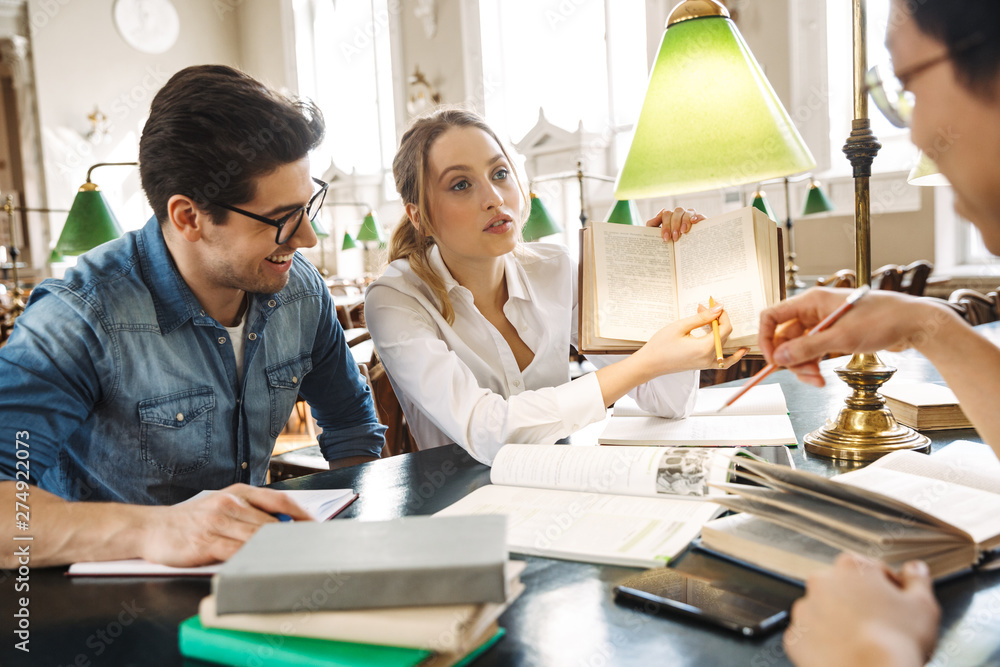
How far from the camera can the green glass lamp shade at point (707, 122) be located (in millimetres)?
1142

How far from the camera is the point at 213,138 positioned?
1.34 metres

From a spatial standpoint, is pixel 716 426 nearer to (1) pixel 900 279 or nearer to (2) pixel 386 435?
(2) pixel 386 435

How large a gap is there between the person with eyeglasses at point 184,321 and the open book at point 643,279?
529 mm

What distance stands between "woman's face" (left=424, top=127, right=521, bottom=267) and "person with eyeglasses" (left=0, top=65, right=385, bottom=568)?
1.16ft

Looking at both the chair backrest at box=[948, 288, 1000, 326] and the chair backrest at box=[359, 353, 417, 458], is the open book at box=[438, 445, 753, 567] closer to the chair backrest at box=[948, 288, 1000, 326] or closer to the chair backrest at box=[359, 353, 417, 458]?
the chair backrest at box=[359, 353, 417, 458]

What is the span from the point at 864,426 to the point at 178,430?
44.6 inches

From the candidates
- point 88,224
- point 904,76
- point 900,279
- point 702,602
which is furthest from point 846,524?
point 900,279

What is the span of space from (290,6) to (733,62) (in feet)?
40.9

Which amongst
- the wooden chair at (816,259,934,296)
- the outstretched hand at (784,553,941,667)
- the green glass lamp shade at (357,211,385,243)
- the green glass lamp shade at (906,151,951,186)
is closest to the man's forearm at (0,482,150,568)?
the outstretched hand at (784,553,941,667)

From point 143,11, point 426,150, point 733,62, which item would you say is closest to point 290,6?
point 143,11

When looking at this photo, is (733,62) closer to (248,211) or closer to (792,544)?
(792,544)

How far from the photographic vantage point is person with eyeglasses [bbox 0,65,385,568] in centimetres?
123

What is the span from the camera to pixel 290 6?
12148 mm

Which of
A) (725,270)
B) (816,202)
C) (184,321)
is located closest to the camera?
(725,270)
